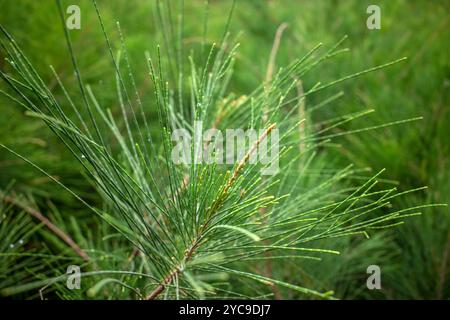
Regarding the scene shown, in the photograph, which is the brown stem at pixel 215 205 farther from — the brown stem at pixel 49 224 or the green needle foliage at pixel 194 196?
the brown stem at pixel 49 224

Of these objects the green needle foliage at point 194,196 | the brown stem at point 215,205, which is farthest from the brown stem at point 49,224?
the brown stem at point 215,205

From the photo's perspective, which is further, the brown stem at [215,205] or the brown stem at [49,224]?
the brown stem at [49,224]

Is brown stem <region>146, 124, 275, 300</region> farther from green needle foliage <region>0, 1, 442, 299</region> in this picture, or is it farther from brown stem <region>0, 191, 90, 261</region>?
brown stem <region>0, 191, 90, 261</region>

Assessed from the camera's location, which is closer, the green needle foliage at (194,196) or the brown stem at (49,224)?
the green needle foliage at (194,196)

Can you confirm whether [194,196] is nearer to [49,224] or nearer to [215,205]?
[215,205]

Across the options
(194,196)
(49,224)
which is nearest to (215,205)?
(194,196)

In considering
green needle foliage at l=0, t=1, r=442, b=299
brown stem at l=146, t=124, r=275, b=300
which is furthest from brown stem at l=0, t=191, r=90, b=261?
brown stem at l=146, t=124, r=275, b=300

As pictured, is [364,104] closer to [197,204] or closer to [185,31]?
[185,31]

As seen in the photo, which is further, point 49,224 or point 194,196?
point 49,224

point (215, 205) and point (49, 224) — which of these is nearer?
point (215, 205)

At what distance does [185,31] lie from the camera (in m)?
1.34

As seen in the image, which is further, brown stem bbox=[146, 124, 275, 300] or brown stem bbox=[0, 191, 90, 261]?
brown stem bbox=[0, 191, 90, 261]
